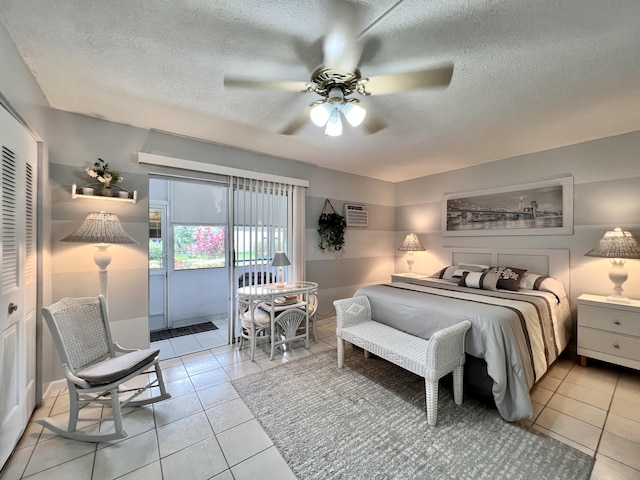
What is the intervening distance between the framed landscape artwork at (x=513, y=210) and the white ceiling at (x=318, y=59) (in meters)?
0.73

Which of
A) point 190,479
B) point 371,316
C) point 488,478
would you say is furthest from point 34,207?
point 488,478

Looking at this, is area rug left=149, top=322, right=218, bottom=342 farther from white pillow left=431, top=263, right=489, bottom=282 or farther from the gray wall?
the gray wall

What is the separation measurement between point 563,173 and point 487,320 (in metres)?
2.44

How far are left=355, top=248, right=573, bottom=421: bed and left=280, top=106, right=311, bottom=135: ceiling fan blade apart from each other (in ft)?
6.40

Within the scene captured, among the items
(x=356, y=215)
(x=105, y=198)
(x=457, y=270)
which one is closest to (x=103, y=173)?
(x=105, y=198)

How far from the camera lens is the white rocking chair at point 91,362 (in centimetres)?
175

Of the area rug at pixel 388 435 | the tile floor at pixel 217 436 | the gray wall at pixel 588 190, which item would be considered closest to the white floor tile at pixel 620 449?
the tile floor at pixel 217 436

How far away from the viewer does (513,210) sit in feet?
11.7

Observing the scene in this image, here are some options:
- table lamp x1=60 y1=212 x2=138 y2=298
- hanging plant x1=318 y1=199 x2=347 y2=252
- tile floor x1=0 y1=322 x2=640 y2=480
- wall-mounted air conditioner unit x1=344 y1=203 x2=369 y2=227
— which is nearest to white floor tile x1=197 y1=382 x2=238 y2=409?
tile floor x1=0 y1=322 x2=640 y2=480

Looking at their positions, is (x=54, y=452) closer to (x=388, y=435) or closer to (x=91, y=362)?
(x=91, y=362)

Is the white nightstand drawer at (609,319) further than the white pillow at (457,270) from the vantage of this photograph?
No

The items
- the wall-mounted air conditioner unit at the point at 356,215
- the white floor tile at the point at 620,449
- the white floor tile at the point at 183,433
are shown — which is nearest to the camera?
the white floor tile at the point at 620,449

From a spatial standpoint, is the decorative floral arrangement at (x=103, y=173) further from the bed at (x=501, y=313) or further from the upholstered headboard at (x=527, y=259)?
the upholstered headboard at (x=527, y=259)

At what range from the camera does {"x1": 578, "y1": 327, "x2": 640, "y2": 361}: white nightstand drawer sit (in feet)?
8.00
